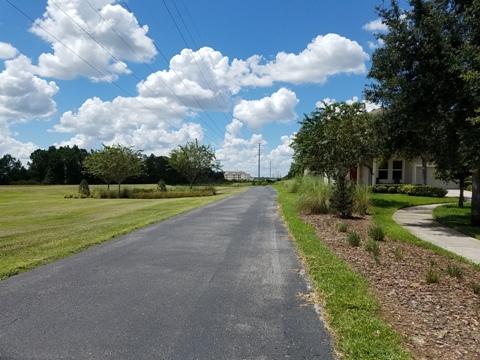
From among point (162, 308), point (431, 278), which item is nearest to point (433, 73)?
point (431, 278)

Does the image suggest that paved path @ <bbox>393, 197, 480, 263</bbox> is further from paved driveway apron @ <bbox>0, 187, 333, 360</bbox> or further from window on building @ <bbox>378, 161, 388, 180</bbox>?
window on building @ <bbox>378, 161, 388, 180</bbox>

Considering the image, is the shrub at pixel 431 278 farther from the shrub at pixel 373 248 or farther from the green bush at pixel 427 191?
the green bush at pixel 427 191

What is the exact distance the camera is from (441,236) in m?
11.0

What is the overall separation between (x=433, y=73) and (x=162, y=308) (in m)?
11.8

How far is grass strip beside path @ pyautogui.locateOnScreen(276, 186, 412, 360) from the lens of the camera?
3439 millimetres

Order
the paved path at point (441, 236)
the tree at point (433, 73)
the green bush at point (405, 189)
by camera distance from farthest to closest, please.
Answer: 1. the green bush at point (405, 189)
2. the tree at point (433, 73)
3. the paved path at point (441, 236)

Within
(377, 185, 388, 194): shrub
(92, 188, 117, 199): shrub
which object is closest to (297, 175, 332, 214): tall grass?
(377, 185, 388, 194): shrub

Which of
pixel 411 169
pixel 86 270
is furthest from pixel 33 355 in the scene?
pixel 411 169

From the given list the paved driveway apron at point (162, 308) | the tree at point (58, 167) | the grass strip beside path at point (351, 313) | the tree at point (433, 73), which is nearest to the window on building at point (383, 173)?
the tree at point (433, 73)

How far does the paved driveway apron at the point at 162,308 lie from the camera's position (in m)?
3.52

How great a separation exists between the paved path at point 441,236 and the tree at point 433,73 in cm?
182

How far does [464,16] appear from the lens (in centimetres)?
1174

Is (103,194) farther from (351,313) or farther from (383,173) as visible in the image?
(351,313)

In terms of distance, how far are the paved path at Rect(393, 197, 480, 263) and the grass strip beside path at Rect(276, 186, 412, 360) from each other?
11.7 feet
